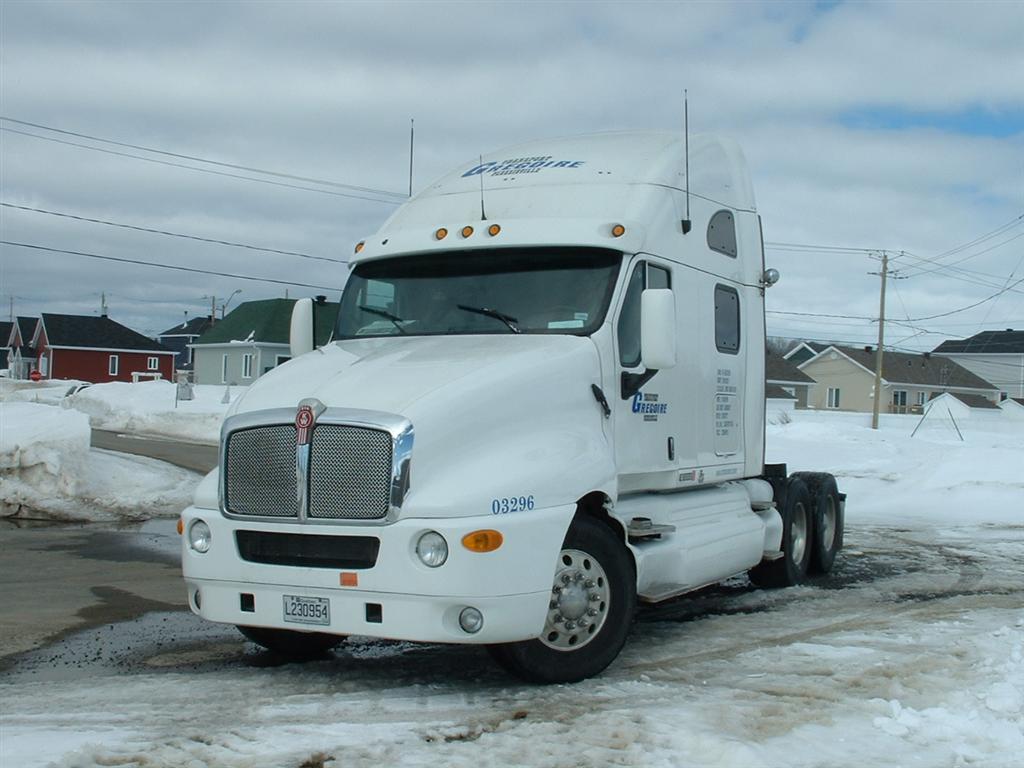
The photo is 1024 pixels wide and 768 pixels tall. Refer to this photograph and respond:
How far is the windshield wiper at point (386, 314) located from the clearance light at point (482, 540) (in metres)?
2.23

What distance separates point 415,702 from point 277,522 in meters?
1.25

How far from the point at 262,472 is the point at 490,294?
6.84 ft

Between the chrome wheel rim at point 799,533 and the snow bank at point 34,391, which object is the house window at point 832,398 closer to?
the snow bank at point 34,391

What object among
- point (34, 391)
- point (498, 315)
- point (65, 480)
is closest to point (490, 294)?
point (498, 315)

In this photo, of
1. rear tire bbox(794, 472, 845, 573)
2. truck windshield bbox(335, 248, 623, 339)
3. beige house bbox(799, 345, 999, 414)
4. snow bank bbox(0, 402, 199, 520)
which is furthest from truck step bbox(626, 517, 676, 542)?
beige house bbox(799, 345, 999, 414)

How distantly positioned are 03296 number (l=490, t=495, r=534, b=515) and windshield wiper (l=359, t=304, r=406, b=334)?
2.03 m

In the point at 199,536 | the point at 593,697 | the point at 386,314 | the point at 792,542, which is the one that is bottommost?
the point at 593,697

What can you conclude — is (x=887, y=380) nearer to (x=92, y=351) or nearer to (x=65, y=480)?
(x=92, y=351)

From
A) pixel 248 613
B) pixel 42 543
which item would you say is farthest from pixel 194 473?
pixel 248 613

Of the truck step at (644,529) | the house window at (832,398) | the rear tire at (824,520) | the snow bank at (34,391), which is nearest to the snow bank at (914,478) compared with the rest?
the rear tire at (824,520)

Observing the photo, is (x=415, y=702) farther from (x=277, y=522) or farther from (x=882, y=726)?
(x=882, y=726)

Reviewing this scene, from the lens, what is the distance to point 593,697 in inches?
264

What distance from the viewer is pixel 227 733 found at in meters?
5.80

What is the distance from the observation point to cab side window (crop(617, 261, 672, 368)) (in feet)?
25.9
